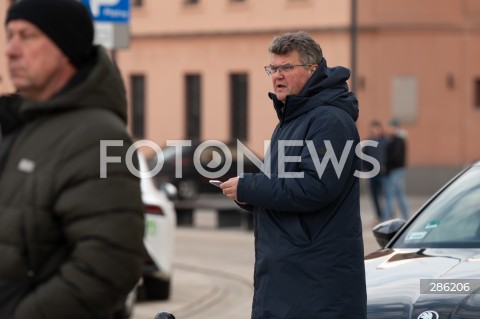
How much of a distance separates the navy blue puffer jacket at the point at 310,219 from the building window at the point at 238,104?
37.0 metres

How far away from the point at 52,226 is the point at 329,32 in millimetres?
36643

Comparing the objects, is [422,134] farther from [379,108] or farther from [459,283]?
[459,283]

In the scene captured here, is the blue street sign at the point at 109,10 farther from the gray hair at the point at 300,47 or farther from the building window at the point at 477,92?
the building window at the point at 477,92

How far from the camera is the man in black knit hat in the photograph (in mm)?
3803

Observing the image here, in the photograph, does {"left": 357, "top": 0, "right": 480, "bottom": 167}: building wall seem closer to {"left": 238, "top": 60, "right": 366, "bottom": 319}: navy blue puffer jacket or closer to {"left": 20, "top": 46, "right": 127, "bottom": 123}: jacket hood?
{"left": 238, "top": 60, "right": 366, "bottom": 319}: navy blue puffer jacket

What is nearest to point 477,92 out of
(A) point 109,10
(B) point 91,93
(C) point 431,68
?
(C) point 431,68

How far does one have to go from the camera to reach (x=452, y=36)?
40.4m

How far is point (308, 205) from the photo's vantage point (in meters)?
5.73

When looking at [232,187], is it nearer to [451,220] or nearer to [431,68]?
[451,220]

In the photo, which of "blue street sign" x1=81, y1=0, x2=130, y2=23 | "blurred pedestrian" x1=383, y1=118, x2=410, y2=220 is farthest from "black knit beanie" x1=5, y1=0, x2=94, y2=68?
"blurred pedestrian" x1=383, y1=118, x2=410, y2=220

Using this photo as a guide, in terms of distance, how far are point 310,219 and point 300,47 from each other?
76cm

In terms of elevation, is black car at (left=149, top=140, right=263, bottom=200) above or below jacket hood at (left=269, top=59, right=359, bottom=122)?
below

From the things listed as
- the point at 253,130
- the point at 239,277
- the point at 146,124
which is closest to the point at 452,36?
the point at 253,130

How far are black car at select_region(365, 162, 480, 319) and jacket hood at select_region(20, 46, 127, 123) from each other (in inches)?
101
